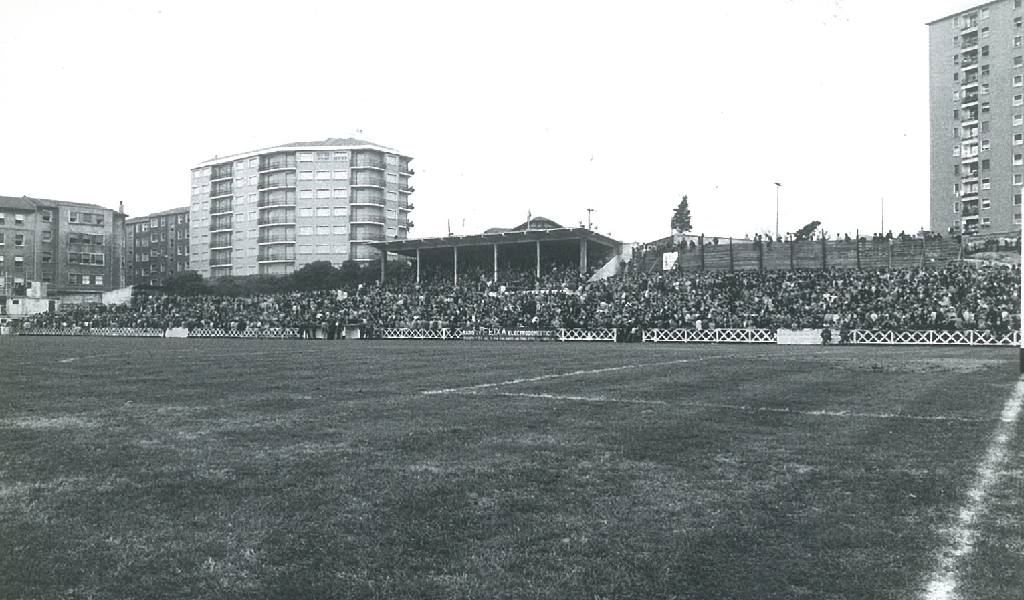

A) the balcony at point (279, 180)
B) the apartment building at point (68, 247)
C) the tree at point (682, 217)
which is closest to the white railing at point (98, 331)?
the apartment building at point (68, 247)

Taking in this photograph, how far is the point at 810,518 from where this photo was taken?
202 inches

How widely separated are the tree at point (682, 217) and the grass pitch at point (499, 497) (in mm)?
113673

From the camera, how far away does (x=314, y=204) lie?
107 m

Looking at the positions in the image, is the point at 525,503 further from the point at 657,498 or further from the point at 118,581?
the point at 118,581

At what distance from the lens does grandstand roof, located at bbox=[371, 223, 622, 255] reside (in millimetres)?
61344

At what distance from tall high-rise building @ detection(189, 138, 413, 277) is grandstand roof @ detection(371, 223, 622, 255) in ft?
112

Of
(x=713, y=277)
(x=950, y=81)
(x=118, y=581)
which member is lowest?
(x=118, y=581)

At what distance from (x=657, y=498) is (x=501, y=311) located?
43.9m

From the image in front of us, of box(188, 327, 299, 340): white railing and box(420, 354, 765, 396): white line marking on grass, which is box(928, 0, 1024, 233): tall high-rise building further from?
box(420, 354, 765, 396): white line marking on grass

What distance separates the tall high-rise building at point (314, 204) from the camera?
106 meters

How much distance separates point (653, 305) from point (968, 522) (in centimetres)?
4115

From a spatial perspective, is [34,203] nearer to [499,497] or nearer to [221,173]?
[221,173]

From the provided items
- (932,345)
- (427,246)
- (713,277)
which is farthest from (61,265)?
(932,345)

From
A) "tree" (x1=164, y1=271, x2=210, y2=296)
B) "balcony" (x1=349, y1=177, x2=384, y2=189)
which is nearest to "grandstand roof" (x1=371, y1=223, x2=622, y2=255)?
"tree" (x1=164, y1=271, x2=210, y2=296)
